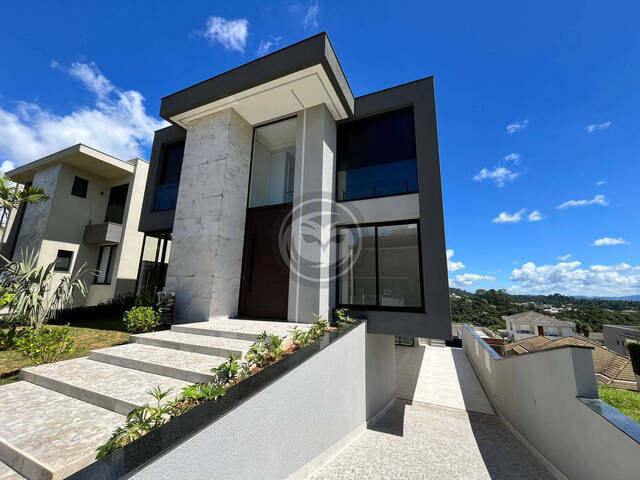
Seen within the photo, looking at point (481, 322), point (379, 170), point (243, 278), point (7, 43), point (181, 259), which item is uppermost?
point (7, 43)

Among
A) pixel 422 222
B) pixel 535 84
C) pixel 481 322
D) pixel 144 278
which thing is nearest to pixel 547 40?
pixel 535 84

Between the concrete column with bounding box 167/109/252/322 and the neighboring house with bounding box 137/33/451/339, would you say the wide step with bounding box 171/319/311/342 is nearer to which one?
the neighboring house with bounding box 137/33/451/339

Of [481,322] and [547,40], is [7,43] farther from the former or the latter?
[481,322]

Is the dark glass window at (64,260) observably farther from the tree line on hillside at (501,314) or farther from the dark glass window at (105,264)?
the tree line on hillside at (501,314)

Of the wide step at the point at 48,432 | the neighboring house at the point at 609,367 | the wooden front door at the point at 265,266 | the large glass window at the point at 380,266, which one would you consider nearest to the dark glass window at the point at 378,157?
the large glass window at the point at 380,266

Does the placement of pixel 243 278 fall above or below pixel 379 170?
Result: below

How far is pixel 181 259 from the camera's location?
22.7 ft

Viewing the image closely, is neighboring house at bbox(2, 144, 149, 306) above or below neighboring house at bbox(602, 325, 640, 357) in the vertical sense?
above

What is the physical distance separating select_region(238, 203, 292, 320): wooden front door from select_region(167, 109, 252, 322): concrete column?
25 cm

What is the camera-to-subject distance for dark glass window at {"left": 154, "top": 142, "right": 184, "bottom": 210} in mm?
8945

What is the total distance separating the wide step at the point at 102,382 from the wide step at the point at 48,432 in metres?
0.09

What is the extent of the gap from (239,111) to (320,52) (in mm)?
3051

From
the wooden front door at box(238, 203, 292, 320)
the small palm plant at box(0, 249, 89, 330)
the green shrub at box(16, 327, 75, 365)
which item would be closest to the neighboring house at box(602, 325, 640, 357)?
the wooden front door at box(238, 203, 292, 320)

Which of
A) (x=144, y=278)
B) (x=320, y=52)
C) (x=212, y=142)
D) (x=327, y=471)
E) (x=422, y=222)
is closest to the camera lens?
(x=327, y=471)
